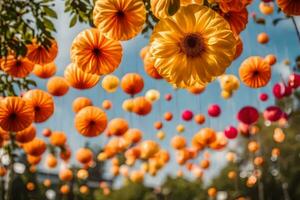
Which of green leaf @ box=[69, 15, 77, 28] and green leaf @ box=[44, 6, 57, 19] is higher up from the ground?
green leaf @ box=[44, 6, 57, 19]

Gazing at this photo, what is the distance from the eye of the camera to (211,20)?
→ 1.48m

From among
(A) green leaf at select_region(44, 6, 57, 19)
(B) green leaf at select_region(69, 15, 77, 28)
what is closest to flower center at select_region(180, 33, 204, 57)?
(B) green leaf at select_region(69, 15, 77, 28)

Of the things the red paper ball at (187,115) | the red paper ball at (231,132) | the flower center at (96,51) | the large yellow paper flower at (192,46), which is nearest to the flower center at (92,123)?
the flower center at (96,51)

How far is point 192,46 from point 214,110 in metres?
7.06

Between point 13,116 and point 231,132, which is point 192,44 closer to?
point 13,116

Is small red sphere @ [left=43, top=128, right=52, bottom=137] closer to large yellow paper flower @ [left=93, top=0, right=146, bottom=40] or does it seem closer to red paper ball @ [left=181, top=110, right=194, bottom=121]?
red paper ball @ [left=181, top=110, right=194, bottom=121]

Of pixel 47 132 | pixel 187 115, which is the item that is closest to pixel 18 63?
pixel 47 132

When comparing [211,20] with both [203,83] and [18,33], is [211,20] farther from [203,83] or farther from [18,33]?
[18,33]

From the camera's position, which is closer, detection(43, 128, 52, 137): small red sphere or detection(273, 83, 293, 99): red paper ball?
detection(273, 83, 293, 99): red paper ball

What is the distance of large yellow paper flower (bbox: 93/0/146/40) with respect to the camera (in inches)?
77.5

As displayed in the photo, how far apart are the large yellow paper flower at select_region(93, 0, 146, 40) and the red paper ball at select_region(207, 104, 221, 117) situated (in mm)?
6576

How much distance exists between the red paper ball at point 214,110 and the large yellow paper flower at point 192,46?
22.8ft

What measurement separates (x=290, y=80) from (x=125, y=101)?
4.19m

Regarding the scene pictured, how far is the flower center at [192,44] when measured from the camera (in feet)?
5.04
